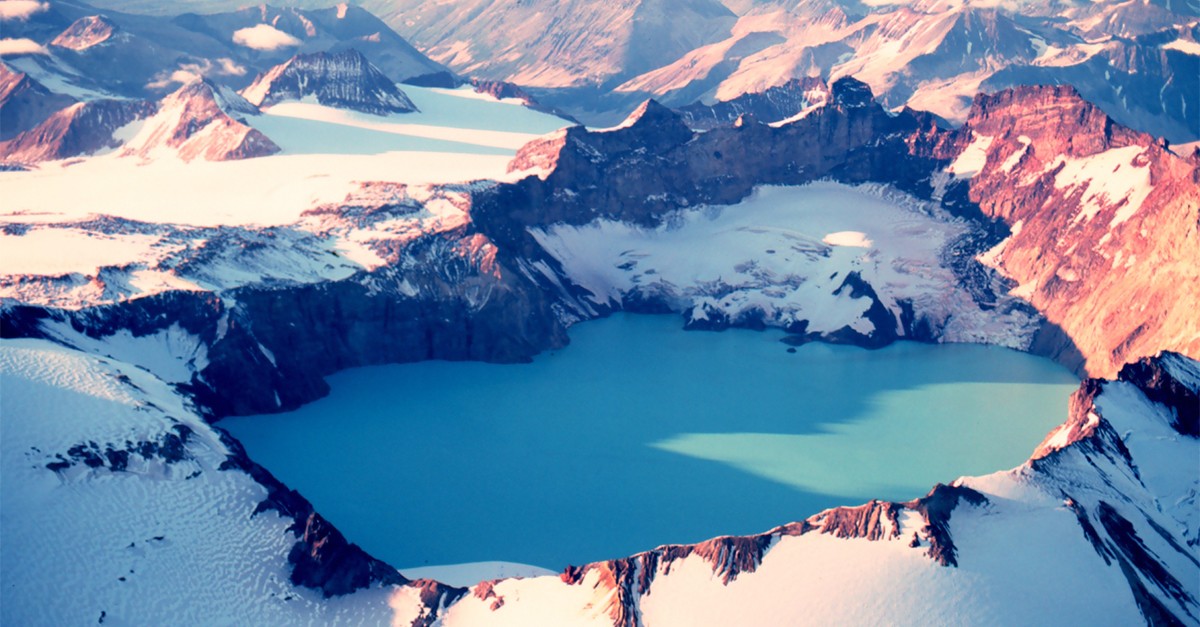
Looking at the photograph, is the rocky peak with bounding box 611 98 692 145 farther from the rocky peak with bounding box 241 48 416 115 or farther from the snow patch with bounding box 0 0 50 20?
the snow patch with bounding box 0 0 50 20

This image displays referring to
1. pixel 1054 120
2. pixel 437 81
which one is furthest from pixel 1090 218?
pixel 437 81

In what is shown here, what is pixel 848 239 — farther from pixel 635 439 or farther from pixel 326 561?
pixel 326 561

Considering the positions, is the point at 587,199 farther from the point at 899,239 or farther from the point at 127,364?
the point at 127,364

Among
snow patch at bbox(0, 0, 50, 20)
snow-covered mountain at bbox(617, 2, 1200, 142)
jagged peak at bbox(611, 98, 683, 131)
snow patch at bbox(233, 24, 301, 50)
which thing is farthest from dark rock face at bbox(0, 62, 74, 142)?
snow-covered mountain at bbox(617, 2, 1200, 142)

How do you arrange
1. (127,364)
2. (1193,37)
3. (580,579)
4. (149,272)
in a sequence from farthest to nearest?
(1193,37)
(149,272)
(127,364)
(580,579)

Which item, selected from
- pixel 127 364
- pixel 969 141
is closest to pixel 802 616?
pixel 127 364

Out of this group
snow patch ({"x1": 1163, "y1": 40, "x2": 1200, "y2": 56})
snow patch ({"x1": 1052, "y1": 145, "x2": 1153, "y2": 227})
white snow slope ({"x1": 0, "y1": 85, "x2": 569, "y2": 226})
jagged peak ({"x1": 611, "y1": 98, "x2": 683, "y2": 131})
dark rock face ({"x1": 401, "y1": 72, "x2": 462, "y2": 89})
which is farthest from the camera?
snow patch ({"x1": 1163, "y1": 40, "x2": 1200, "y2": 56})
